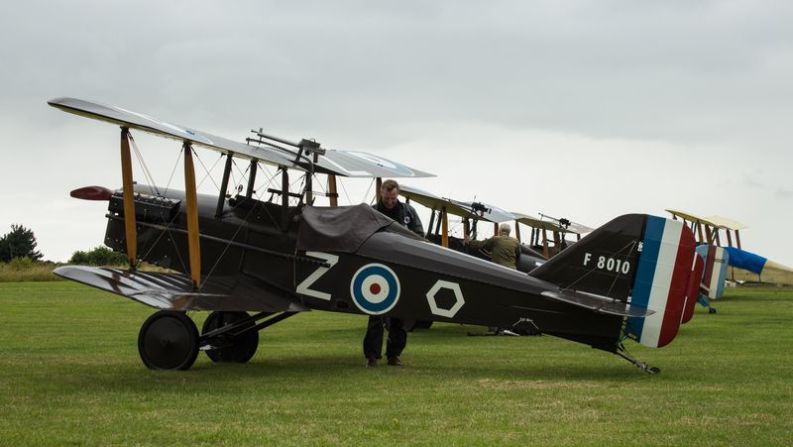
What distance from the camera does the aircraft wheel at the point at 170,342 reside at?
31.0 ft

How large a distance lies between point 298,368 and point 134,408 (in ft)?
11.0

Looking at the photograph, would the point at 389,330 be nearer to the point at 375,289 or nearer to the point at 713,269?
the point at 375,289

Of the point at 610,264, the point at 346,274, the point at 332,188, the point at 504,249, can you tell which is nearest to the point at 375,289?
the point at 346,274

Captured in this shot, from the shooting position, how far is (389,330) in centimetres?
1059

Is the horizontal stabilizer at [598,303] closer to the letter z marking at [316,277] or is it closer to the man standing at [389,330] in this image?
the man standing at [389,330]

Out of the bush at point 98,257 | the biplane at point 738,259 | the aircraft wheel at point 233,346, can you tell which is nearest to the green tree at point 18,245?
the bush at point 98,257

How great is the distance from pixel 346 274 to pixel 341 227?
1.63 feet

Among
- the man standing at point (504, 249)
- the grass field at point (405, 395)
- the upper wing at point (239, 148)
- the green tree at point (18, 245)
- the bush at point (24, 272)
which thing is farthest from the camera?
the green tree at point (18, 245)

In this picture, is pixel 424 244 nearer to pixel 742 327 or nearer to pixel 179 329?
pixel 179 329

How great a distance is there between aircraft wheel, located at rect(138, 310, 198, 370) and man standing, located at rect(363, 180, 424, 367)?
1849 mm

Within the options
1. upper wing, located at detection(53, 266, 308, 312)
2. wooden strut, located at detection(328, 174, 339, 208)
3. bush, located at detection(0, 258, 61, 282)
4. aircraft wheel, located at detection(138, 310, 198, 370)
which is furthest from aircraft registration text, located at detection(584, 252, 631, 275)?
bush, located at detection(0, 258, 61, 282)

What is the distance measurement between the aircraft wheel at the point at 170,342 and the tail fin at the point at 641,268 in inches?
143

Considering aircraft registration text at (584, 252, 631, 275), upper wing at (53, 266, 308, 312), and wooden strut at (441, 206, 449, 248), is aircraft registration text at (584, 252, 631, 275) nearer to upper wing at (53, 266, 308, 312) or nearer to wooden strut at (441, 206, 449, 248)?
upper wing at (53, 266, 308, 312)

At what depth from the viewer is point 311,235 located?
403 inches
